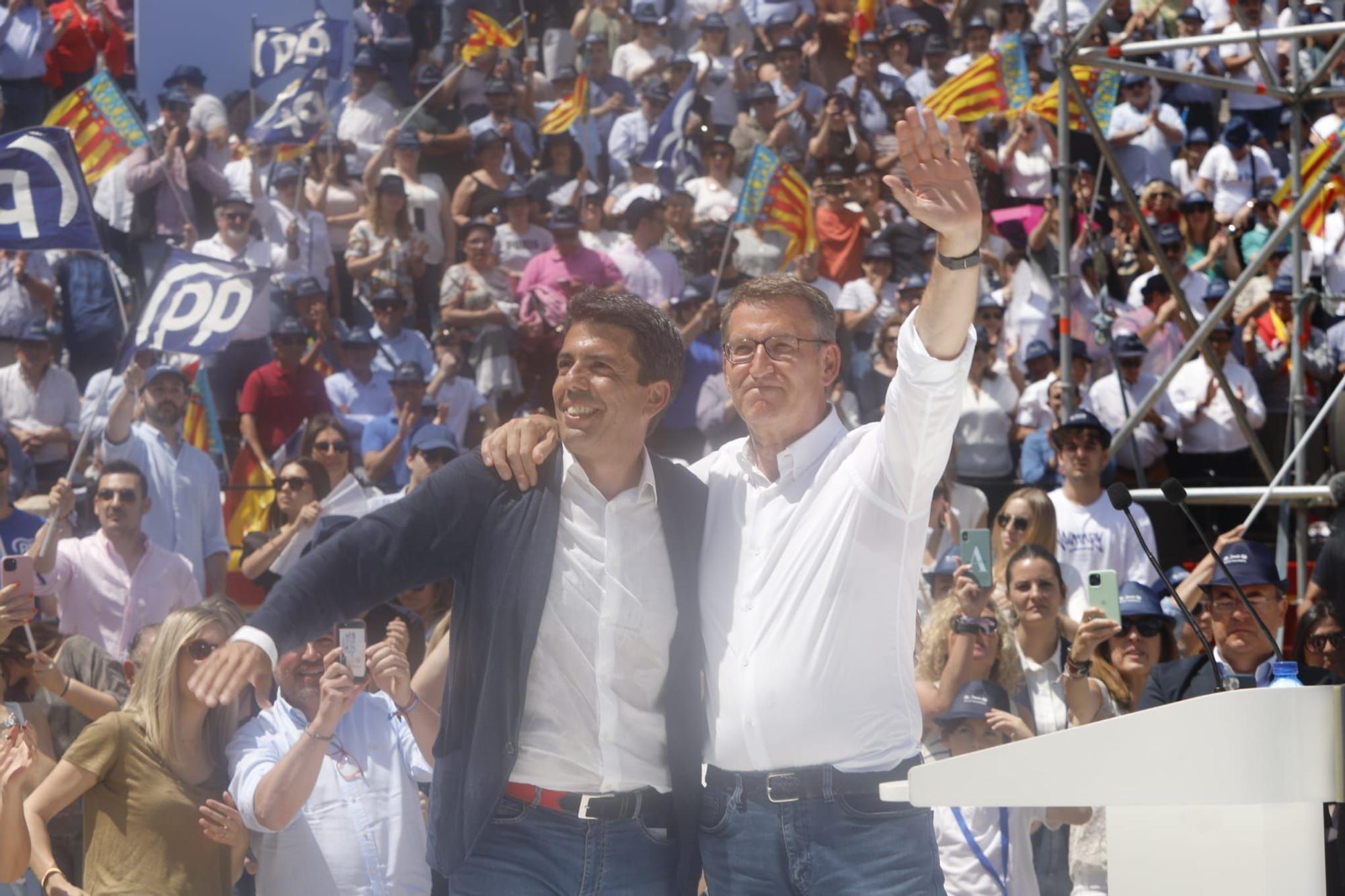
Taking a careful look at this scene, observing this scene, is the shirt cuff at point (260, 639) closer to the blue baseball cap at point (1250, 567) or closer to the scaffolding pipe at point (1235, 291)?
the blue baseball cap at point (1250, 567)

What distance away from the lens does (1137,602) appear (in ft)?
20.3

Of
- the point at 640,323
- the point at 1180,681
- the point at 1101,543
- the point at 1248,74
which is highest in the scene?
the point at 1248,74

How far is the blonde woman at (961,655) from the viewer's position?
225 inches

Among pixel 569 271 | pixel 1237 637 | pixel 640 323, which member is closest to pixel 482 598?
pixel 640 323

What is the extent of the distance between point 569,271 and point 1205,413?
3.87 meters

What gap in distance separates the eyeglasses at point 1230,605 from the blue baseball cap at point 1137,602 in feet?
0.59

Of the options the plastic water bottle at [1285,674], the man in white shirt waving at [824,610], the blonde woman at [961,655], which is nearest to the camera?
the plastic water bottle at [1285,674]

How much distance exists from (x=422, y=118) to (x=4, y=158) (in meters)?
5.32

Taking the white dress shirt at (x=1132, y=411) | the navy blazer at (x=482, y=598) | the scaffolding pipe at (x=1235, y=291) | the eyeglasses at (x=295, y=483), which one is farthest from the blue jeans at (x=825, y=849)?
the white dress shirt at (x=1132, y=411)

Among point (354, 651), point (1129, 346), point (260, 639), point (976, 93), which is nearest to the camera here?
point (260, 639)

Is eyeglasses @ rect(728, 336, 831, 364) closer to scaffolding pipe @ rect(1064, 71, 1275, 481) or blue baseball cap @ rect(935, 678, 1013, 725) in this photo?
blue baseball cap @ rect(935, 678, 1013, 725)

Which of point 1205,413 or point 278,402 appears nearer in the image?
point 278,402

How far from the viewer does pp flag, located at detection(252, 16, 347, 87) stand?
11484 mm

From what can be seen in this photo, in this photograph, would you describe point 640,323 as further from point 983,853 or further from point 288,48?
point 288,48
